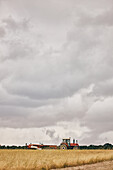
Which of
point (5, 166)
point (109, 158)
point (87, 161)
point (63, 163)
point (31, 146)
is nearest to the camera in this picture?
point (5, 166)

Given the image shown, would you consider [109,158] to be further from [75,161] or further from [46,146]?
[46,146]

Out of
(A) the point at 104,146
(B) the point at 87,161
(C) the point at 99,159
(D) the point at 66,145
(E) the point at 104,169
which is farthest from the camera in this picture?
(A) the point at 104,146

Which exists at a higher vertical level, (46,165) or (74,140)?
(74,140)

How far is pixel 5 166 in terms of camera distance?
15.7 m

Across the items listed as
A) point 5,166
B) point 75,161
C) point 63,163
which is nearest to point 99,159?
point 75,161

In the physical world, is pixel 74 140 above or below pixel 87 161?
above

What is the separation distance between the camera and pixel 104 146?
2869 inches

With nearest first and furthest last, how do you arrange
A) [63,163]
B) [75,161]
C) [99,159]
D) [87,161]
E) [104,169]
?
[104,169] < [63,163] < [75,161] < [87,161] < [99,159]

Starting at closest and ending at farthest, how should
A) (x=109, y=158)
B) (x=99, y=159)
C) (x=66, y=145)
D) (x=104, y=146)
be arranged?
(x=99, y=159)
(x=109, y=158)
(x=66, y=145)
(x=104, y=146)

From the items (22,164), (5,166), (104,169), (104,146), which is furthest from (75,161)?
(104,146)

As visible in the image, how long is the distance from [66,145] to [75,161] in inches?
1124

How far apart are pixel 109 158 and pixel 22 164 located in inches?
533

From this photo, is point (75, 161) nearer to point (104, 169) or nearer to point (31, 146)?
point (104, 169)

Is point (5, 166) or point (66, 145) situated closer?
point (5, 166)
